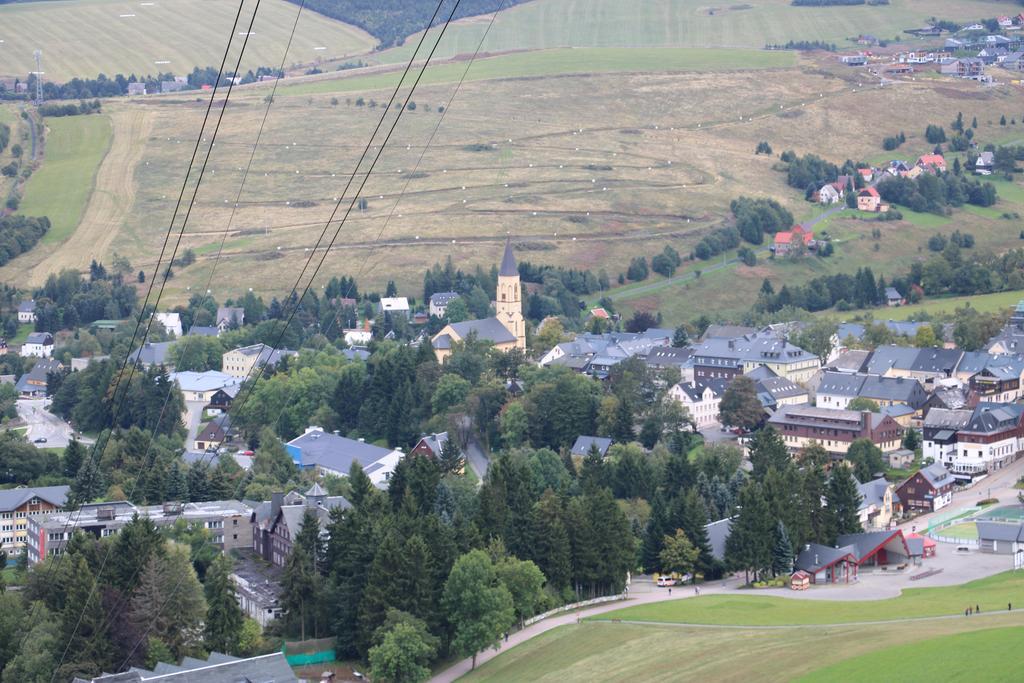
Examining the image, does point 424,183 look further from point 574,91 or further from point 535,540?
point 535,540

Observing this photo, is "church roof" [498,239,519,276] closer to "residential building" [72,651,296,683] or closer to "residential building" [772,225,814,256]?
"residential building" [772,225,814,256]

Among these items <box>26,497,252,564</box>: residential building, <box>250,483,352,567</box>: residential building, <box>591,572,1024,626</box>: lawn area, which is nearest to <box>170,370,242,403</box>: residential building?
<box>26,497,252,564</box>: residential building

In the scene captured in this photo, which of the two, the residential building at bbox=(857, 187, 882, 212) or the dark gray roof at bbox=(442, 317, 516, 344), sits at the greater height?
the residential building at bbox=(857, 187, 882, 212)

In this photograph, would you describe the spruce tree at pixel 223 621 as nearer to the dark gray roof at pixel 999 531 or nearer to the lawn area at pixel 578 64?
the dark gray roof at pixel 999 531

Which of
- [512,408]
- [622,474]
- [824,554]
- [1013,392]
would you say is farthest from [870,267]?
[824,554]

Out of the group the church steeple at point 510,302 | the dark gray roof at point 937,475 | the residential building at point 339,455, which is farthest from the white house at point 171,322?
the dark gray roof at point 937,475

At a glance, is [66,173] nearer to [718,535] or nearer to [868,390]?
[868,390]

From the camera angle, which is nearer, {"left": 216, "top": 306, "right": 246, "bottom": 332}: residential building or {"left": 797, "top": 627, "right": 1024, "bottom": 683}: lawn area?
{"left": 797, "top": 627, "right": 1024, "bottom": 683}: lawn area
